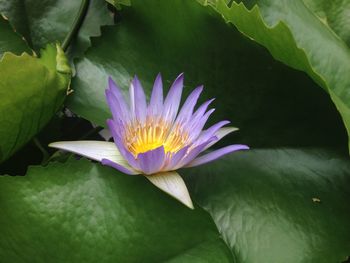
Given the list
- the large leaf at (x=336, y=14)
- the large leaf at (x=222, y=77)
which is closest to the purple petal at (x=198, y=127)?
the large leaf at (x=222, y=77)

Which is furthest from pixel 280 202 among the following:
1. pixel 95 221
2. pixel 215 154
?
pixel 95 221

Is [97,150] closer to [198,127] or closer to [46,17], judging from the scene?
[198,127]

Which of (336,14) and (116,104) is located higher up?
(336,14)

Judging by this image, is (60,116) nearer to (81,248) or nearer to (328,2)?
(81,248)

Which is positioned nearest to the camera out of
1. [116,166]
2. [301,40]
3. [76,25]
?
[116,166]

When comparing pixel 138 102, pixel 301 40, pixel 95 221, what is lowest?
pixel 95 221

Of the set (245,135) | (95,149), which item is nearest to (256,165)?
(245,135)

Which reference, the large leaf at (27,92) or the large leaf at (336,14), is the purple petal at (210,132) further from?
the large leaf at (336,14)

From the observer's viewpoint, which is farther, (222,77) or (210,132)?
(222,77)

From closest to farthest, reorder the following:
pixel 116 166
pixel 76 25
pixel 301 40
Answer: pixel 116 166
pixel 301 40
pixel 76 25
